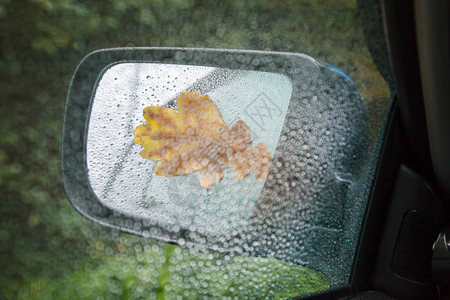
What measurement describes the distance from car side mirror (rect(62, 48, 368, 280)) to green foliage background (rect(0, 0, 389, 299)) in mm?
58

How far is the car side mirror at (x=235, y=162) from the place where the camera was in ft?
5.05

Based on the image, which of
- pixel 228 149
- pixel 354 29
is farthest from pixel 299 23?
pixel 228 149

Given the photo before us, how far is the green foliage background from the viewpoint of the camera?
144 centimetres

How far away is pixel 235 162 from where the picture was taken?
1.56m

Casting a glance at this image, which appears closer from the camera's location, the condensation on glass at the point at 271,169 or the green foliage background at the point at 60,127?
the green foliage background at the point at 60,127

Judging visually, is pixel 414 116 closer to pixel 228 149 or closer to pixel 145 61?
pixel 228 149

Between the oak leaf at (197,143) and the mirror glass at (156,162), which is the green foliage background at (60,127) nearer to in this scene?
the mirror glass at (156,162)

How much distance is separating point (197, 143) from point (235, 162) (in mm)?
163

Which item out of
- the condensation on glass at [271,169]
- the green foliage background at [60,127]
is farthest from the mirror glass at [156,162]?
the green foliage background at [60,127]

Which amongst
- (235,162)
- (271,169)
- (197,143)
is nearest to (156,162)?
(197,143)

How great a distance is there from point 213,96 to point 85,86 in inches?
19.0

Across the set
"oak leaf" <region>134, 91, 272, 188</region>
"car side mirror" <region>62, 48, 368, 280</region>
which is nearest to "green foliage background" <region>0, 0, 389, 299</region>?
"car side mirror" <region>62, 48, 368, 280</region>

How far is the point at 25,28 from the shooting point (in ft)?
4.78

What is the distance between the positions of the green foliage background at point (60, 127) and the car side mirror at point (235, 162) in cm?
6
